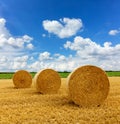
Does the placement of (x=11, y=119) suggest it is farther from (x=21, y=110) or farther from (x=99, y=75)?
(x=99, y=75)

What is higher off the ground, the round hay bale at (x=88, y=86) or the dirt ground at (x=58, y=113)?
the round hay bale at (x=88, y=86)

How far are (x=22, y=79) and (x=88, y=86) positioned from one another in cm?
1025

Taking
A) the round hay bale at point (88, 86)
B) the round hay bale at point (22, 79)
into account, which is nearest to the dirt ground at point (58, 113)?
the round hay bale at point (88, 86)

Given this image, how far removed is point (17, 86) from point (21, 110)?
10.7 meters

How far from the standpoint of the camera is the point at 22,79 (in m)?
19.9

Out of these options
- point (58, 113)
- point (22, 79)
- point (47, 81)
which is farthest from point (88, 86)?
point (22, 79)

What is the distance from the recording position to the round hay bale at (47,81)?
14602 mm

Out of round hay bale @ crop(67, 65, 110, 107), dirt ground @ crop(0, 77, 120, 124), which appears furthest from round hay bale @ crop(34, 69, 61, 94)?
round hay bale @ crop(67, 65, 110, 107)

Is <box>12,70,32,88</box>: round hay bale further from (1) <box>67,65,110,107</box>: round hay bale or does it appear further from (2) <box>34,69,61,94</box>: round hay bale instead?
(1) <box>67,65,110,107</box>: round hay bale

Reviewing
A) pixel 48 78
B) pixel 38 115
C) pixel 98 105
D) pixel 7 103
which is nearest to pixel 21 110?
pixel 38 115

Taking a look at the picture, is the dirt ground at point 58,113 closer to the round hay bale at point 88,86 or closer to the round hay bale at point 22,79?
the round hay bale at point 88,86

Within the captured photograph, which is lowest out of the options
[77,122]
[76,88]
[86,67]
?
[77,122]

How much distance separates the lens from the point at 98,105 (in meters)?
10.3

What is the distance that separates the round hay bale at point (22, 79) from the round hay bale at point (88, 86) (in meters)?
9.78
